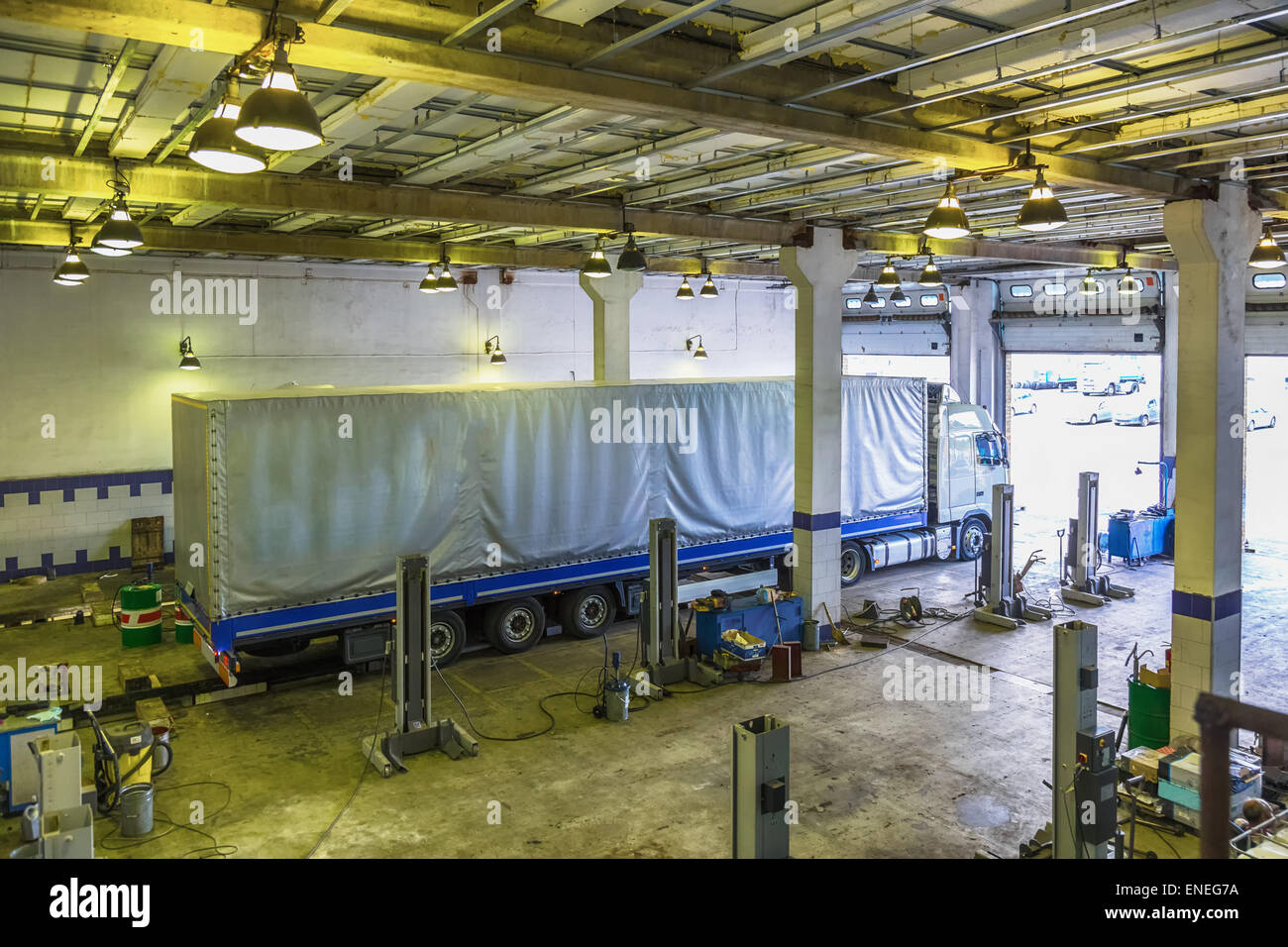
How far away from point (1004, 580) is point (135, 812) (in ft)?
38.0

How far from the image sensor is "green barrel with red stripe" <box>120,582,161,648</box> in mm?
13133

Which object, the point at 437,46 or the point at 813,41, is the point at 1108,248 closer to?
the point at 813,41

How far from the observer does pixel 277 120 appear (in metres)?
4.21

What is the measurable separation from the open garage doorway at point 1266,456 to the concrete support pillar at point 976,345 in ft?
17.5

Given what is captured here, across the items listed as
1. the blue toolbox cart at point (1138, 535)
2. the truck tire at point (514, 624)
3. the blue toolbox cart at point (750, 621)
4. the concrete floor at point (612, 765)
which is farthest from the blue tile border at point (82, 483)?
the blue toolbox cart at point (1138, 535)

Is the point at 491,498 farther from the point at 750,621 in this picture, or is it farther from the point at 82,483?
the point at 82,483

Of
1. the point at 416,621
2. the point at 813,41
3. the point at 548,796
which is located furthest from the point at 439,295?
the point at 813,41

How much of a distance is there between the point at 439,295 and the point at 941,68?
15.2 m

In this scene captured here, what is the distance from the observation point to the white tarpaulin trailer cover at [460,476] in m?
10.7

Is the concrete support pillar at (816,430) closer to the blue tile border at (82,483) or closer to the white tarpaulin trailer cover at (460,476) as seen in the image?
the white tarpaulin trailer cover at (460,476)

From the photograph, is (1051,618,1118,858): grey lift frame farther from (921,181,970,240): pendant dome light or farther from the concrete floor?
(921,181,970,240): pendant dome light

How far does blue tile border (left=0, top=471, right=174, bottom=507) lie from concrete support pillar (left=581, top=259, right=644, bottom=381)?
8.45 m

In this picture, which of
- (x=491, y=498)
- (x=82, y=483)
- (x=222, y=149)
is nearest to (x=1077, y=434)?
(x=491, y=498)

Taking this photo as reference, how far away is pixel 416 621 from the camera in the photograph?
9641mm
